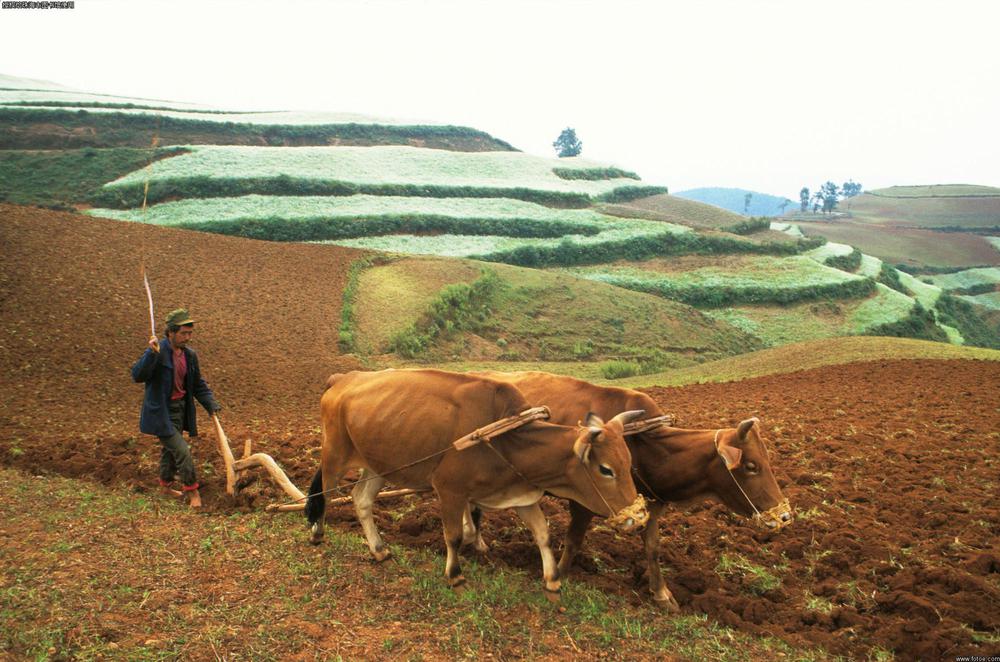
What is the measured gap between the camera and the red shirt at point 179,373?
9414 millimetres

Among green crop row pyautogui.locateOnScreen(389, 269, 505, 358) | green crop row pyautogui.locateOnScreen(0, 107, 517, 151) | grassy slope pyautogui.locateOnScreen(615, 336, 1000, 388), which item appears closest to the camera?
grassy slope pyautogui.locateOnScreen(615, 336, 1000, 388)

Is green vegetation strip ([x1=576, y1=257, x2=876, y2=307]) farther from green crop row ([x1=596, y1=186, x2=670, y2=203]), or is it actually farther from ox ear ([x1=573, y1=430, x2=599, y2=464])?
ox ear ([x1=573, y1=430, x2=599, y2=464])

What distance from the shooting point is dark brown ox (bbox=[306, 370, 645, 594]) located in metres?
6.61

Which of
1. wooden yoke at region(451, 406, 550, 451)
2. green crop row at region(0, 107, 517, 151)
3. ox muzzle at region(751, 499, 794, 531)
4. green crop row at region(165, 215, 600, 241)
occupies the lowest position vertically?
green crop row at region(165, 215, 600, 241)

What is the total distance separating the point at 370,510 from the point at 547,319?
26.9 m

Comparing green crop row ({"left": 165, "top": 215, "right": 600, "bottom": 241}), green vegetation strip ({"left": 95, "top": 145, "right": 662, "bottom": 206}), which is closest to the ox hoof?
green crop row ({"left": 165, "top": 215, "right": 600, "bottom": 241})

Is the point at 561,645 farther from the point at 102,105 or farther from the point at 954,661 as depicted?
the point at 102,105

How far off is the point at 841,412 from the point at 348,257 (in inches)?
1058

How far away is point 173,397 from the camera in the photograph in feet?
30.9

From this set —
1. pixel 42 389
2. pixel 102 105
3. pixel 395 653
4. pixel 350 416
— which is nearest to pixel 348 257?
pixel 42 389

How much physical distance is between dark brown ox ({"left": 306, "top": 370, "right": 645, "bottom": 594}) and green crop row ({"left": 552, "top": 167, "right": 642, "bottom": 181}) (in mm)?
63428

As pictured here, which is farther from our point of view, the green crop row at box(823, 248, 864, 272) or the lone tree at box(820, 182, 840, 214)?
the lone tree at box(820, 182, 840, 214)

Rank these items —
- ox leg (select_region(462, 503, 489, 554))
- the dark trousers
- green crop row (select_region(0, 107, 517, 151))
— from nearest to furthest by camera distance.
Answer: ox leg (select_region(462, 503, 489, 554)) < the dark trousers < green crop row (select_region(0, 107, 517, 151))

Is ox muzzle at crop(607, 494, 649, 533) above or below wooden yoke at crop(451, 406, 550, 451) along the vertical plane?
below
